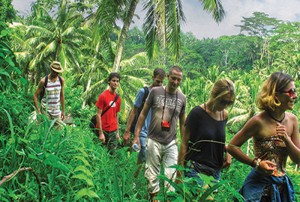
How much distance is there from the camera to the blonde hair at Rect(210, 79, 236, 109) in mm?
3283

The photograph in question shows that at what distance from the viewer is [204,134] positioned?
332 centimetres

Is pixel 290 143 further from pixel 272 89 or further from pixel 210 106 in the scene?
pixel 210 106

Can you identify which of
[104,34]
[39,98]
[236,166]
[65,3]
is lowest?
[236,166]

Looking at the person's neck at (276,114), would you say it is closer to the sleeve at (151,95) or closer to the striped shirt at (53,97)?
the sleeve at (151,95)

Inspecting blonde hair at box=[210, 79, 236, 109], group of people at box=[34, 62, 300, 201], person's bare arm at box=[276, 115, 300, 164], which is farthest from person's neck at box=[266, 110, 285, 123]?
blonde hair at box=[210, 79, 236, 109]

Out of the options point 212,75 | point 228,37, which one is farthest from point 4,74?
point 228,37

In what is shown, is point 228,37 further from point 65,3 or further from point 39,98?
point 39,98

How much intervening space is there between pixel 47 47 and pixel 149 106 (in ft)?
69.4

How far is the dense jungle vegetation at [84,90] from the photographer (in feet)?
8.09

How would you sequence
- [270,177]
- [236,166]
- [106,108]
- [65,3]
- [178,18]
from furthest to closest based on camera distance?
[65,3] < [178,18] < [236,166] < [106,108] < [270,177]

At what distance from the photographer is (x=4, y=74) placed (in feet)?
10.0

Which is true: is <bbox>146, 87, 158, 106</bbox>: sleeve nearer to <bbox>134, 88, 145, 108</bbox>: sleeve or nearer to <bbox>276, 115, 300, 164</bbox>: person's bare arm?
<bbox>134, 88, 145, 108</bbox>: sleeve

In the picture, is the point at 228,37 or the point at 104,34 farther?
the point at 228,37

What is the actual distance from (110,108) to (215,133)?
258 centimetres
